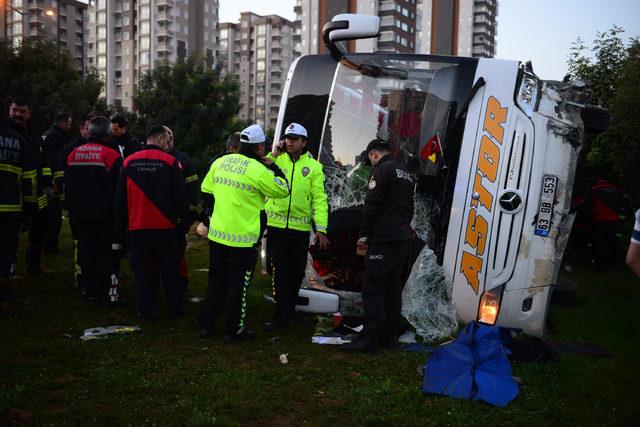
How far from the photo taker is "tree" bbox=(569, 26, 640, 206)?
9.89 metres

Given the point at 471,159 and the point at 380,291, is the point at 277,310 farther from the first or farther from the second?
the point at 471,159

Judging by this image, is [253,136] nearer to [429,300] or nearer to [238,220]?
[238,220]

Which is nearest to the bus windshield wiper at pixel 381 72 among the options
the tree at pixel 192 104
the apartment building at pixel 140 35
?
the tree at pixel 192 104

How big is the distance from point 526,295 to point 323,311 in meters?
1.87

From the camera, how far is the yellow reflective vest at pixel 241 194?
500 cm

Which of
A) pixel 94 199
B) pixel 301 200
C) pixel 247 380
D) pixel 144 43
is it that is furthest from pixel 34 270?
pixel 144 43

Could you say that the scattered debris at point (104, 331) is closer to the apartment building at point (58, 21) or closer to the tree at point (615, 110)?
the tree at point (615, 110)

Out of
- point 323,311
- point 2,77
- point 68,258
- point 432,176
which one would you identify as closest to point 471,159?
point 432,176

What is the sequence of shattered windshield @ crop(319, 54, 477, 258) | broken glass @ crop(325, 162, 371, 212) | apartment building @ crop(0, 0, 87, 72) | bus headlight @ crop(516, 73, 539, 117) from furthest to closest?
apartment building @ crop(0, 0, 87, 72)
broken glass @ crop(325, 162, 371, 212)
shattered windshield @ crop(319, 54, 477, 258)
bus headlight @ crop(516, 73, 539, 117)

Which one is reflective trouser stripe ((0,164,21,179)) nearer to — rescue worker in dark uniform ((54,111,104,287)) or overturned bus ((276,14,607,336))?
rescue worker in dark uniform ((54,111,104,287))

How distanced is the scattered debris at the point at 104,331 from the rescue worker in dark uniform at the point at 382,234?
1.99m

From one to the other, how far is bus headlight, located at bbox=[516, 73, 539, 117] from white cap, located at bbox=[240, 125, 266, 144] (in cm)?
227

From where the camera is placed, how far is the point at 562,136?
5102 millimetres

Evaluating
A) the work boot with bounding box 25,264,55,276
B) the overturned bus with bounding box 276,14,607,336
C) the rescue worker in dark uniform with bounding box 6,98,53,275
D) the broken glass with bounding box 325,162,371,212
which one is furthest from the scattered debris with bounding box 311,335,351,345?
the work boot with bounding box 25,264,55,276
